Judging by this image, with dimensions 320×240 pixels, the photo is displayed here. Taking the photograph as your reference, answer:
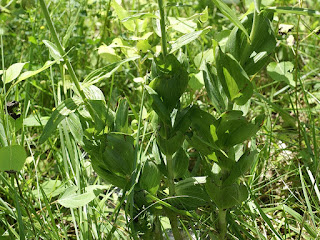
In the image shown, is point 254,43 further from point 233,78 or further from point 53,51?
point 53,51

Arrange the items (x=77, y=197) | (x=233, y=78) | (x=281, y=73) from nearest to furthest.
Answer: (x=233, y=78) < (x=77, y=197) < (x=281, y=73)

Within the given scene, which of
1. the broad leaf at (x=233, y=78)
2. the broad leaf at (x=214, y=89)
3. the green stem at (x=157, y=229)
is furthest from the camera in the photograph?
the green stem at (x=157, y=229)

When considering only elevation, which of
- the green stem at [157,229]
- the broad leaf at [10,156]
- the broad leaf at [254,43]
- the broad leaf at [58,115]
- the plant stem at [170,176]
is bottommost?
the green stem at [157,229]

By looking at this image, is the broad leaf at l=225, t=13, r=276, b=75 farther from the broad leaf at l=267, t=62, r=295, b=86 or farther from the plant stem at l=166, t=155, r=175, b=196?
the broad leaf at l=267, t=62, r=295, b=86

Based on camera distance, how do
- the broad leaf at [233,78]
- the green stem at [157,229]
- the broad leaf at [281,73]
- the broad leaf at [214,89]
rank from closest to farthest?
1. the broad leaf at [233,78]
2. the broad leaf at [214,89]
3. the green stem at [157,229]
4. the broad leaf at [281,73]

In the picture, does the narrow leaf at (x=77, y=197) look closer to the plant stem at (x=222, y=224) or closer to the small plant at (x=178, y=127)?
the small plant at (x=178, y=127)

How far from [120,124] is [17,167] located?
0.90ft

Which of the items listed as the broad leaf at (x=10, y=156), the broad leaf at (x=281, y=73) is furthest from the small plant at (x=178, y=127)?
the broad leaf at (x=281, y=73)

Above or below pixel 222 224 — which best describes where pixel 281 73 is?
above

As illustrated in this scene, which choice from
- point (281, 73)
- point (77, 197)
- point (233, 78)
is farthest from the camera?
point (281, 73)

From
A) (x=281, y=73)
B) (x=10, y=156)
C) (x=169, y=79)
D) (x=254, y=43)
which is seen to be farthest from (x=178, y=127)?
(x=281, y=73)

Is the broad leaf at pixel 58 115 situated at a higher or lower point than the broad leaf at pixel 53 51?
lower

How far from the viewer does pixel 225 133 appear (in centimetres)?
105

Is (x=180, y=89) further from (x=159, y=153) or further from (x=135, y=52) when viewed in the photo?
(x=135, y=52)
